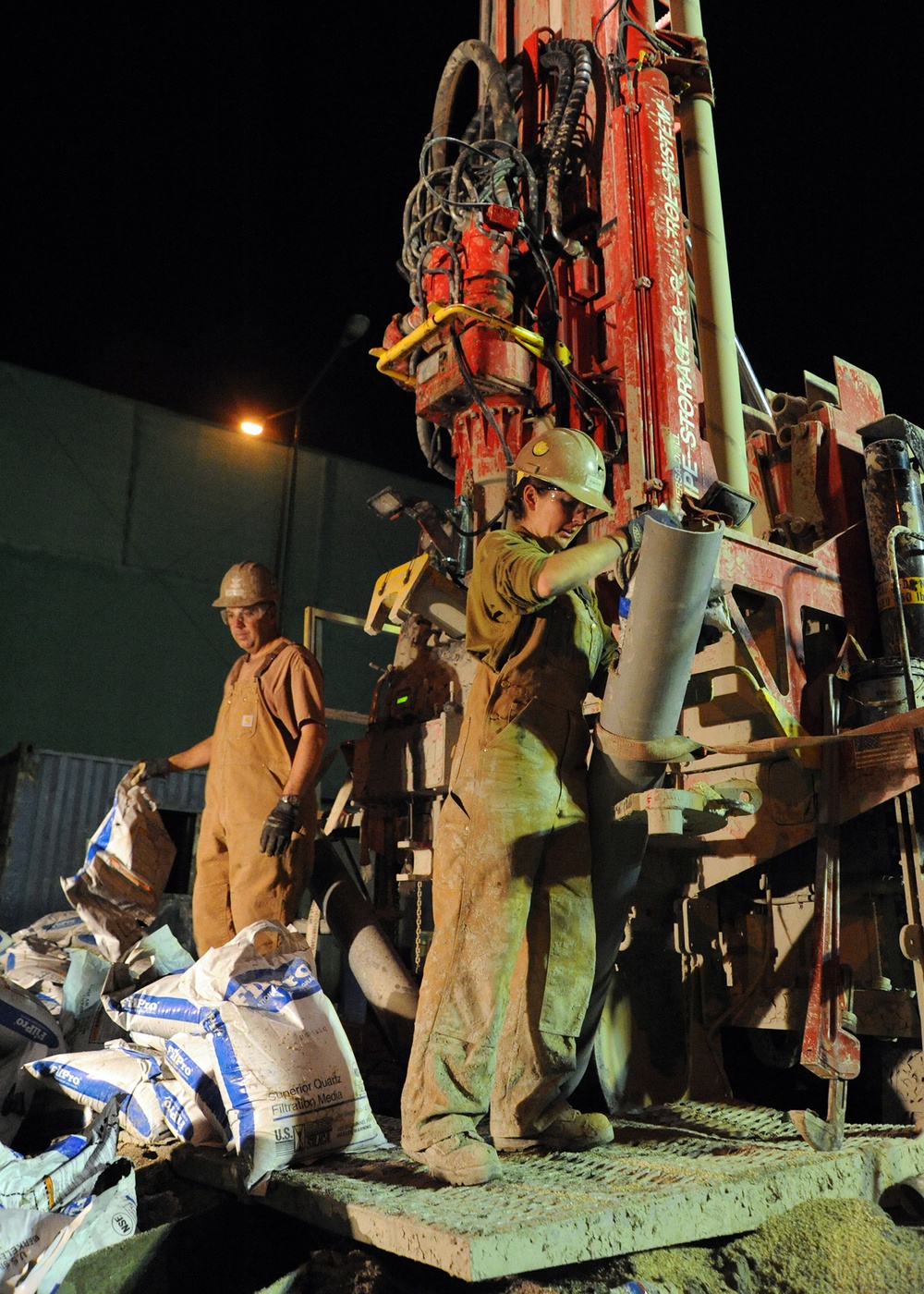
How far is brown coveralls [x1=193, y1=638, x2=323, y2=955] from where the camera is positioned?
4168 millimetres

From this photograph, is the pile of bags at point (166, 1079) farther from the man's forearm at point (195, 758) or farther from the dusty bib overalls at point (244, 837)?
the man's forearm at point (195, 758)

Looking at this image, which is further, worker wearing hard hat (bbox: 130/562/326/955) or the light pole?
the light pole

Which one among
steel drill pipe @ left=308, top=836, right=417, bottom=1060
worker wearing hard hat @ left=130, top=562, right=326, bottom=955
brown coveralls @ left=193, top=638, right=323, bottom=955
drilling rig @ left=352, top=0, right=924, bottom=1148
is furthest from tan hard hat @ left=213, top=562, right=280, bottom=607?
steel drill pipe @ left=308, top=836, right=417, bottom=1060

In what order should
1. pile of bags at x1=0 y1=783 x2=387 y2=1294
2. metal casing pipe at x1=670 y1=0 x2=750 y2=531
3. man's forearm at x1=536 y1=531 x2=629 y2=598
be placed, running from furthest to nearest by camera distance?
metal casing pipe at x1=670 y1=0 x2=750 y2=531
man's forearm at x1=536 y1=531 x2=629 y2=598
pile of bags at x1=0 y1=783 x2=387 y2=1294

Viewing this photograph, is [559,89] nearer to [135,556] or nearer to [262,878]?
[262,878]

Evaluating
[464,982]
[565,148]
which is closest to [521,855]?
[464,982]

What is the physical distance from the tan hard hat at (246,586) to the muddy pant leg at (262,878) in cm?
100

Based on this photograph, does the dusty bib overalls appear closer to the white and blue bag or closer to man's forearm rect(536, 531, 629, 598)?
the white and blue bag

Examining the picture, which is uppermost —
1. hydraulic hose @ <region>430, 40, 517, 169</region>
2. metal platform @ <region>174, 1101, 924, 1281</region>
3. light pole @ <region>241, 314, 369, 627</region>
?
light pole @ <region>241, 314, 369, 627</region>

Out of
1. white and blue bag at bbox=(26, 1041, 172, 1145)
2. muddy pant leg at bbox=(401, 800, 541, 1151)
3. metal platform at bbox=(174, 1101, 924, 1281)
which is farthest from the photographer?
white and blue bag at bbox=(26, 1041, 172, 1145)

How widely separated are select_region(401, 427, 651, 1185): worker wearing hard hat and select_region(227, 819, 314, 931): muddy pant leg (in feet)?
4.46

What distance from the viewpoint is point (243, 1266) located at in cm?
254

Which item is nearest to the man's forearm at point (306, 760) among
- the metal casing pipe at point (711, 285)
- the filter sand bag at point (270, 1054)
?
the filter sand bag at point (270, 1054)

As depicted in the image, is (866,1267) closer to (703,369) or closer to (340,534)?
(703,369)
